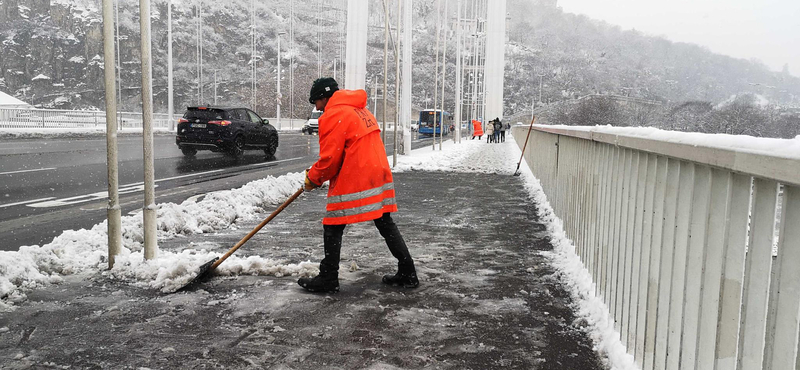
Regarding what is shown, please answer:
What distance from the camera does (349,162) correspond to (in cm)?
473

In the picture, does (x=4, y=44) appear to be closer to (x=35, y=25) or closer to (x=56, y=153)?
(x=35, y=25)

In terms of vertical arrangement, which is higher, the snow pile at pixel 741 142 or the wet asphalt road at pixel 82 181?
the snow pile at pixel 741 142

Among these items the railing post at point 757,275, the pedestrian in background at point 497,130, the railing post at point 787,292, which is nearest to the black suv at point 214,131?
the railing post at point 757,275

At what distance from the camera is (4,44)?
291 ft

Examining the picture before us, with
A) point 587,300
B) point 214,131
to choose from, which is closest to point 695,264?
point 587,300

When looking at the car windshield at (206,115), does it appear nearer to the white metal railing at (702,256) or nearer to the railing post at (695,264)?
the white metal railing at (702,256)

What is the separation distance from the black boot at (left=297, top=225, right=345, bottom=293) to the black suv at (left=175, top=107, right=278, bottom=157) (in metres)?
15.9

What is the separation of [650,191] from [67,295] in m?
3.99

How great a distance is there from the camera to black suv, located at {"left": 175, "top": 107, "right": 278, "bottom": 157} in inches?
782

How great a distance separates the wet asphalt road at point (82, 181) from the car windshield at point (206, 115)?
1.25m

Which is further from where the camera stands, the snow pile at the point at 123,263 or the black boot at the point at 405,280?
the black boot at the point at 405,280

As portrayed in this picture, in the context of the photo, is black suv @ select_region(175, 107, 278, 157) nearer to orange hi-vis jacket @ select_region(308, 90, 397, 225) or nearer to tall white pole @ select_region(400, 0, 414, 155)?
tall white pole @ select_region(400, 0, 414, 155)

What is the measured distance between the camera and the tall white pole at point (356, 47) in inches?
1140

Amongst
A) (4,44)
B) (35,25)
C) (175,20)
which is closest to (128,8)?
(175,20)
